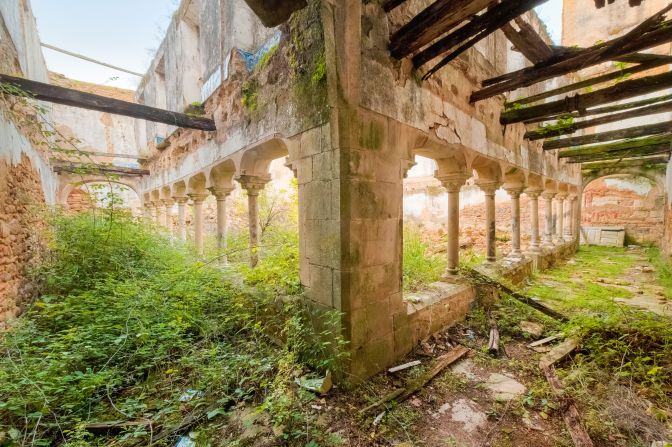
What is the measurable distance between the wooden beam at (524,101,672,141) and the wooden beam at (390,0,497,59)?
346 centimetres

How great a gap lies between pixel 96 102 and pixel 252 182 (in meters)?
2.20

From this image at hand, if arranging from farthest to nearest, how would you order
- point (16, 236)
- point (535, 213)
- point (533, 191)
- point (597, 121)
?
point (535, 213) → point (533, 191) → point (597, 121) → point (16, 236)

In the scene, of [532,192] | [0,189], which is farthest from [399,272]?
[532,192]

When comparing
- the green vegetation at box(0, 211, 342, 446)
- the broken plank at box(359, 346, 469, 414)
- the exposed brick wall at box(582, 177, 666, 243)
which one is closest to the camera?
the green vegetation at box(0, 211, 342, 446)

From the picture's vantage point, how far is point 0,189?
3.43 m

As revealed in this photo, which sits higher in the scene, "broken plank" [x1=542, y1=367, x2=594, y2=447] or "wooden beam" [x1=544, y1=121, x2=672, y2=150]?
"wooden beam" [x1=544, y1=121, x2=672, y2=150]

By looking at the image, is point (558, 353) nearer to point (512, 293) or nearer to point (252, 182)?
point (512, 293)

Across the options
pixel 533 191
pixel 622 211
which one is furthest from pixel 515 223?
pixel 622 211

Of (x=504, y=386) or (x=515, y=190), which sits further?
(x=515, y=190)

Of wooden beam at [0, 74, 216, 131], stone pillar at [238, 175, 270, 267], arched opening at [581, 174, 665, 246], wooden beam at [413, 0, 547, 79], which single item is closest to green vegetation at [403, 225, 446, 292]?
stone pillar at [238, 175, 270, 267]

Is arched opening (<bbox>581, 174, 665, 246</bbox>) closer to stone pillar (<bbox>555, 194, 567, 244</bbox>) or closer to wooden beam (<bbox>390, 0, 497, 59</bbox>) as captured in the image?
stone pillar (<bbox>555, 194, 567, 244</bbox>)

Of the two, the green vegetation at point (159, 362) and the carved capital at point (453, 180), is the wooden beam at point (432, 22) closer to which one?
the carved capital at point (453, 180)

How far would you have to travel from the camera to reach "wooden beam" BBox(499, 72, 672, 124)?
119 inches

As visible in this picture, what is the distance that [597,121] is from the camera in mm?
4461
